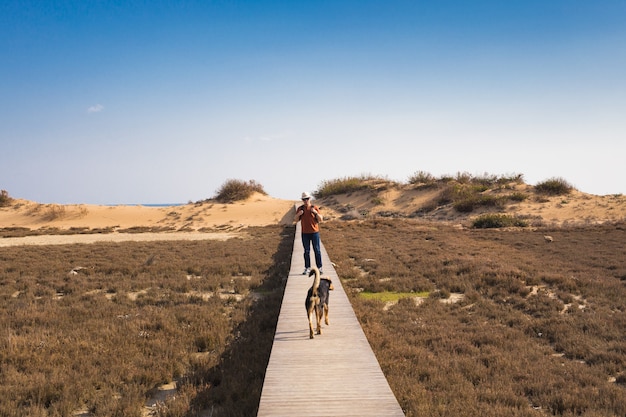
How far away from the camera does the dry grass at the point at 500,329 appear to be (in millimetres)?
5254

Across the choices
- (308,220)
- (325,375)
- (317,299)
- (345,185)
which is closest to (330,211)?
(345,185)

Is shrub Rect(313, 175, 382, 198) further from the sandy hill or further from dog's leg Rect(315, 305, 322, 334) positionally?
dog's leg Rect(315, 305, 322, 334)

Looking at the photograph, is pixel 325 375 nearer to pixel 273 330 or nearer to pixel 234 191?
pixel 273 330

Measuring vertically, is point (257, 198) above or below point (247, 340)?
above

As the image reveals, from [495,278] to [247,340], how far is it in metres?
8.08

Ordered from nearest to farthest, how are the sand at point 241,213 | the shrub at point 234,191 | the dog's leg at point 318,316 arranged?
1. the dog's leg at point 318,316
2. the sand at point 241,213
3. the shrub at point 234,191

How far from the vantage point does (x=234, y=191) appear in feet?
155

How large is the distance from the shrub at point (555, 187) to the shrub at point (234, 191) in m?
31.2

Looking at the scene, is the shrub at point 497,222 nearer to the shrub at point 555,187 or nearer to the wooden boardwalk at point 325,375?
the shrub at point 555,187

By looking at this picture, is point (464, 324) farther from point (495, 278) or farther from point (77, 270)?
point (77, 270)

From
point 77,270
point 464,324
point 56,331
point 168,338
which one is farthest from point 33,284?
point 464,324

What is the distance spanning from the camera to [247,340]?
743 centimetres

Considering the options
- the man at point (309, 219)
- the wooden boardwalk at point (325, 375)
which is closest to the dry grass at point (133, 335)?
the wooden boardwalk at point (325, 375)

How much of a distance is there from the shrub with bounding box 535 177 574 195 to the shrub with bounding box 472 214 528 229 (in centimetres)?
957
